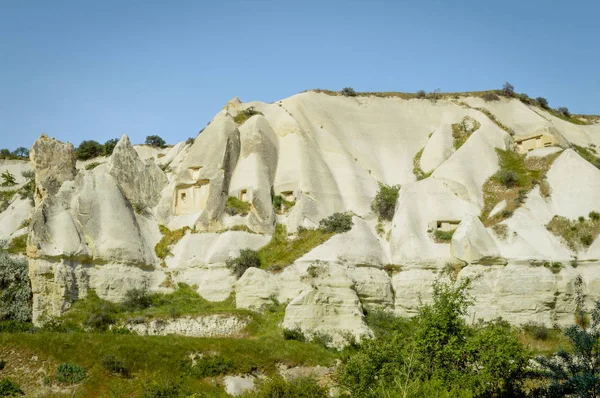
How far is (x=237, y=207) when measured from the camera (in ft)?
139

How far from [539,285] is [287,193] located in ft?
59.3

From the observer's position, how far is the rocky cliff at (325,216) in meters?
35.1

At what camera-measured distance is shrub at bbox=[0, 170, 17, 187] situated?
6226 cm

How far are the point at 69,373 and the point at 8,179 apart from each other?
43566 mm

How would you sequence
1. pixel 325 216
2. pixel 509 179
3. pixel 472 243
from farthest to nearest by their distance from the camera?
pixel 509 179 → pixel 325 216 → pixel 472 243

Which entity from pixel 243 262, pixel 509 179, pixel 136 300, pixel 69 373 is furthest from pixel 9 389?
pixel 509 179

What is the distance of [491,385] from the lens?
23547mm

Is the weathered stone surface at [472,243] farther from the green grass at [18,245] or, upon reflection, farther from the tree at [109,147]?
the tree at [109,147]

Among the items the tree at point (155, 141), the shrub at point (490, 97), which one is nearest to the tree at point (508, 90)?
the shrub at point (490, 97)

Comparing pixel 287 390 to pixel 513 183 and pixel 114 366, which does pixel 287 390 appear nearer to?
pixel 114 366

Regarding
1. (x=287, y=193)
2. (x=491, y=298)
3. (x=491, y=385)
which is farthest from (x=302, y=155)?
(x=491, y=385)

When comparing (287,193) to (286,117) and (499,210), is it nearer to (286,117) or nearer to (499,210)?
(286,117)

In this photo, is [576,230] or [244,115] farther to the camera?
[244,115]

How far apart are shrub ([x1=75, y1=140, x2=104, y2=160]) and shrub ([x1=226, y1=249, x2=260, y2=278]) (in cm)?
3577
